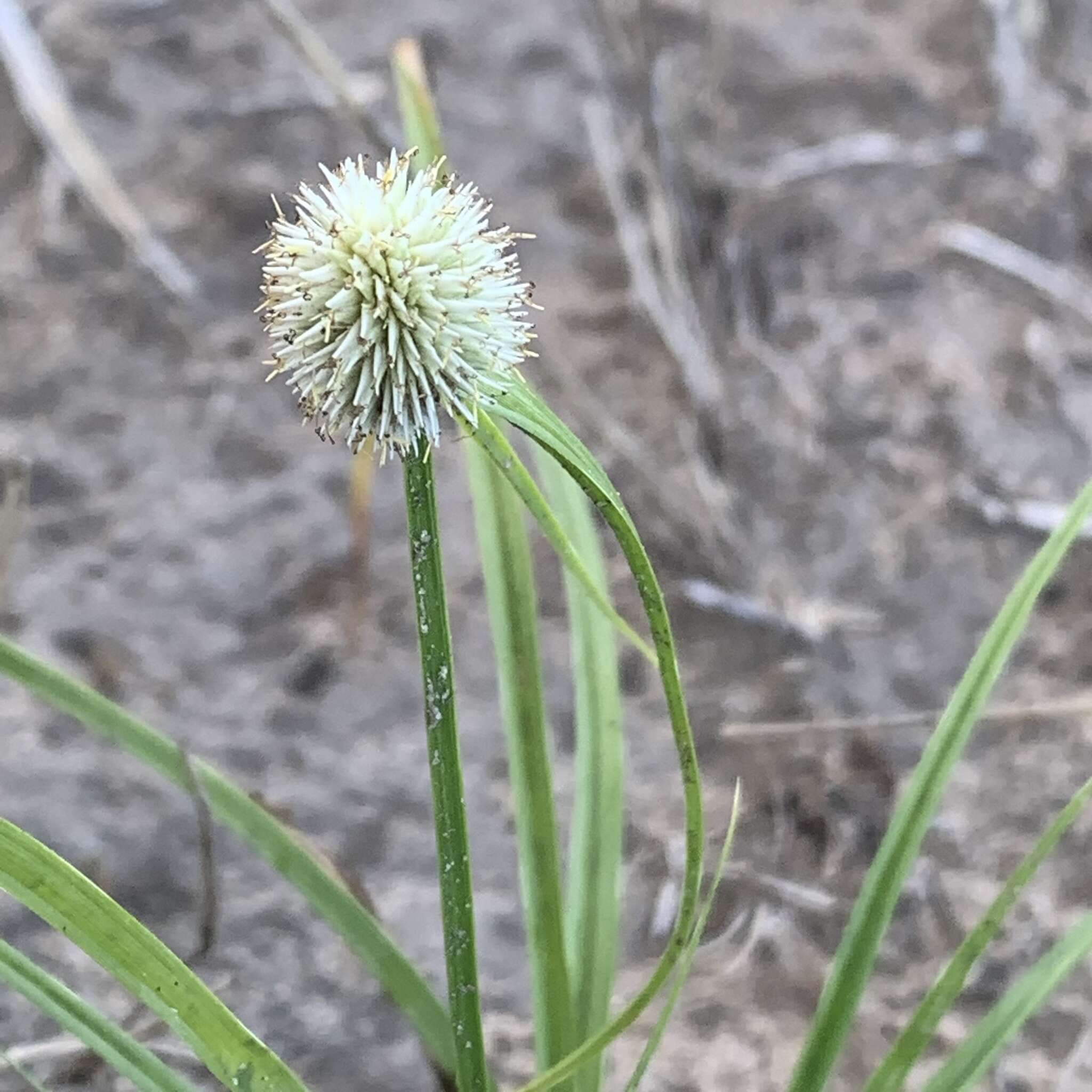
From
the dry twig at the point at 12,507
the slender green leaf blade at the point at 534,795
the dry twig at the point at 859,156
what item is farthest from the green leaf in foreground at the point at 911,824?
the dry twig at the point at 859,156

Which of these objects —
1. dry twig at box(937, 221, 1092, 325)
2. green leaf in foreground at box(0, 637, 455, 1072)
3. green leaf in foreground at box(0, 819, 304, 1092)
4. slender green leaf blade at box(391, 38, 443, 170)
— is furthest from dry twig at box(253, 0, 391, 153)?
dry twig at box(937, 221, 1092, 325)

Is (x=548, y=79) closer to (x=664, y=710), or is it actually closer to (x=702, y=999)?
(x=664, y=710)

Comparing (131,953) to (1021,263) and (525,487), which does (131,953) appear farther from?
(1021,263)

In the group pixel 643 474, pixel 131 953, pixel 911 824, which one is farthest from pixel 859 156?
pixel 131 953

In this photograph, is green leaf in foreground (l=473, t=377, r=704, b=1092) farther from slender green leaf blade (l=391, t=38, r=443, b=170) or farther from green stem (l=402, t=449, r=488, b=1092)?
slender green leaf blade (l=391, t=38, r=443, b=170)

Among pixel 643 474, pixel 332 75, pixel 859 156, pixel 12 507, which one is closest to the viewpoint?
pixel 12 507
